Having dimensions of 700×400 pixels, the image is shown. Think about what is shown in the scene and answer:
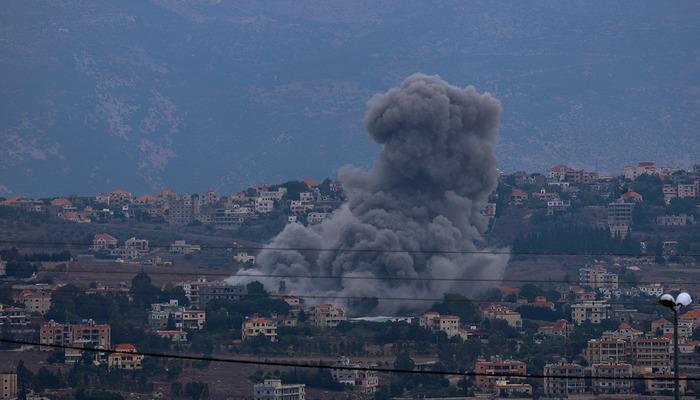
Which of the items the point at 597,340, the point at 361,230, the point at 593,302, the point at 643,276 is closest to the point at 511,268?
the point at 643,276

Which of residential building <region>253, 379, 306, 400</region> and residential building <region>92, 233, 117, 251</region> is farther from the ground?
residential building <region>92, 233, 117, 251</region>

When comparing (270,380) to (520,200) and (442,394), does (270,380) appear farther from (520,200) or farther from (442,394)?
(520,200)

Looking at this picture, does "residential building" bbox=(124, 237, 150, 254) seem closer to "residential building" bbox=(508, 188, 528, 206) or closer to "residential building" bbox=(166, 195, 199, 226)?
"residential building" bbox=(166, 195, 199, 226)

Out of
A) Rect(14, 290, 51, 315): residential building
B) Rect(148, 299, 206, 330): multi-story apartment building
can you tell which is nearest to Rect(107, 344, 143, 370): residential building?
Rect(148, 299, 206, 330): multi-story apartment building

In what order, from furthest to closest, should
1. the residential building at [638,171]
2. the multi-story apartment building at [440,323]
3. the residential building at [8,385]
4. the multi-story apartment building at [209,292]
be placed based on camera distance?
the residential building at [638,171] < the multi-story apartment building at [209,292] < the multi-story apartment building at [440,323] < the residential building at [8,385]

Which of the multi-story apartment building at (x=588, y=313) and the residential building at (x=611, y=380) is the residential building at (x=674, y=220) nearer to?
the multi-story apartment building at (x=588, y=313)

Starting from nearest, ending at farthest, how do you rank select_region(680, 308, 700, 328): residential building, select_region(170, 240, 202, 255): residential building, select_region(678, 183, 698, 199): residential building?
select_region(680, 308, 700, 328): residential building, select_region(170, 240, 202, 255): residential building, select_region(678, 183, 698, 199): residential building

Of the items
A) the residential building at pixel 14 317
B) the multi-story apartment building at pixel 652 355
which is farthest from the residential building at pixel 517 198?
the multi-story apartment building at pixel 652 355
